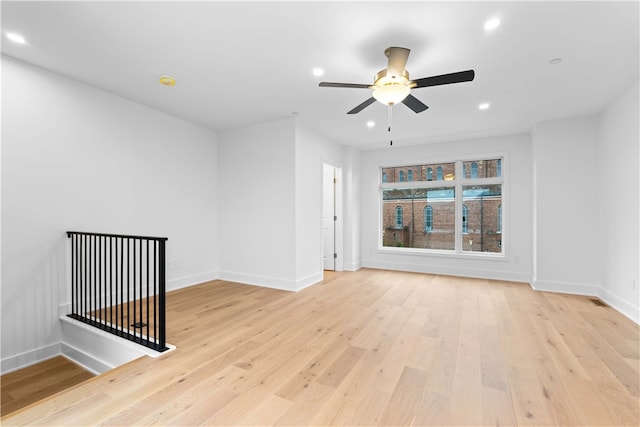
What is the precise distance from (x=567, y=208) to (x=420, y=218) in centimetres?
233

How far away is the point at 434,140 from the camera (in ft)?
17.9

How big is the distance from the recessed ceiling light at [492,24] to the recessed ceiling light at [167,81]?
9.91ft

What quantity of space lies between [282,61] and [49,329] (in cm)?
363

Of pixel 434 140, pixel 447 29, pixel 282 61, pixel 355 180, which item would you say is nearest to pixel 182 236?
pixel 282 61

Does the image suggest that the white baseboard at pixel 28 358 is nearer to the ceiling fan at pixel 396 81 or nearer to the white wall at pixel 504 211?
the ceiling fan at pixel 396 81

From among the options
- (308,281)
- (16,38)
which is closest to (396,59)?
(16,38)

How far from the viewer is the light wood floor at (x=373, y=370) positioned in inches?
65.0

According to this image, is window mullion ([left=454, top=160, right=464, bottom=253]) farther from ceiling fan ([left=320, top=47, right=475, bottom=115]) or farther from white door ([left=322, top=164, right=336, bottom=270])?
ceiling fan ([left=320, top=47, right=475, bottom=115])

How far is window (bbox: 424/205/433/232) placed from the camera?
5.83 meters

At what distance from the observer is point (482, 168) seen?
5387 millimetres

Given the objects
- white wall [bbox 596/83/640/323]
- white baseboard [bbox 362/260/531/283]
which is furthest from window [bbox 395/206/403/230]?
white wall [bbox 596/83/640/323]

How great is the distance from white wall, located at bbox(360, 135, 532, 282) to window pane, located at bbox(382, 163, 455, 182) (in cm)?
16

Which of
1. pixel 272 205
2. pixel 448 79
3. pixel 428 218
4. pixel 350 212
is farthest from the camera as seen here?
pixel 350 212

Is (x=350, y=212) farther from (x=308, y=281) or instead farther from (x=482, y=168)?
(x=482, y=168)
